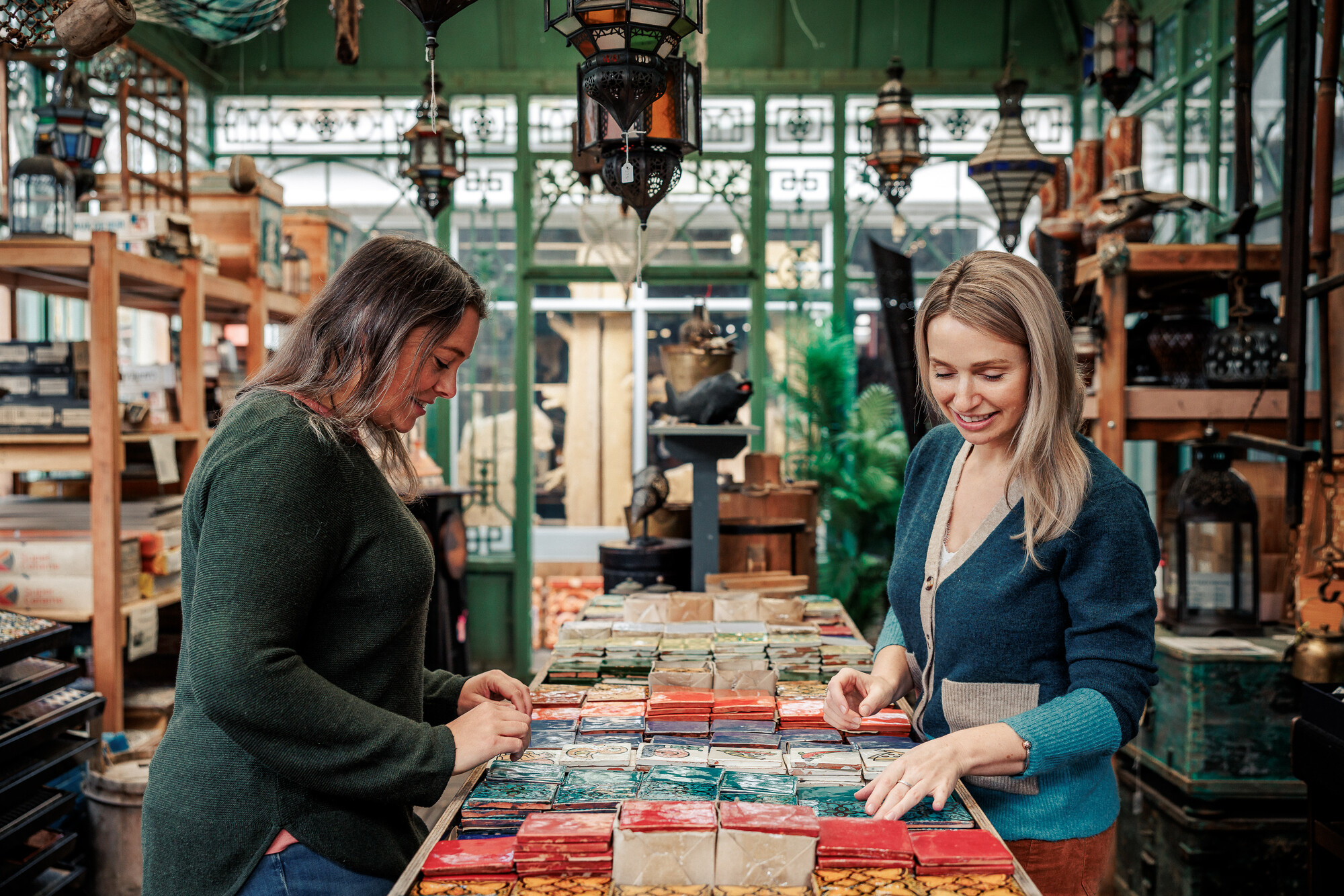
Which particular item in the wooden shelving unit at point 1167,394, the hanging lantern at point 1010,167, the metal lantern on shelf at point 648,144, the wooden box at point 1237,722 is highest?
the hanging lantern at point 1010,167

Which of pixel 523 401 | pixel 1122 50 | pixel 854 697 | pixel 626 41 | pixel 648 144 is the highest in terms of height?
pixel 1122 50

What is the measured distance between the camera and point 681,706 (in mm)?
2082

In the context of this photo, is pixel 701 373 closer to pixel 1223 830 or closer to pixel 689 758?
pixel 1223 830

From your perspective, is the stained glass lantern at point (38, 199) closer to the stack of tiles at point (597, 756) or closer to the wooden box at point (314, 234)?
the wooden box at point (314, 234)

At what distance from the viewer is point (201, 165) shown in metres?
6.61

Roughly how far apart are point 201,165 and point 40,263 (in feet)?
11.4

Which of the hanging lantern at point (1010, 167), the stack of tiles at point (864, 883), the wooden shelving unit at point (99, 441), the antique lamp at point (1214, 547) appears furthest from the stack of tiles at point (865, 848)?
the wooden shelving unit at point (99, 441)

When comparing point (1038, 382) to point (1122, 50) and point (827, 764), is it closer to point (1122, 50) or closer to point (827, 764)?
point (827, 764)

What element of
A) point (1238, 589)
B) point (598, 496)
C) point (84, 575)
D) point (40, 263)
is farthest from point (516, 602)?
point (1238, 589)

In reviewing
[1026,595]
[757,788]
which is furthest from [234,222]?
[1026,595]

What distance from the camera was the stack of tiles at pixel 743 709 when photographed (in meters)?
2.04

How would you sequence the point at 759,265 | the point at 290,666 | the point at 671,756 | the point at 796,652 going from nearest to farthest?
the point at 290,666 → the point at 671,756 → the point at 796,652 → the point at 759,265

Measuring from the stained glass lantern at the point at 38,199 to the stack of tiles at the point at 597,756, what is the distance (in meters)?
2.73

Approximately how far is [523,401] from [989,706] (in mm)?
5239
